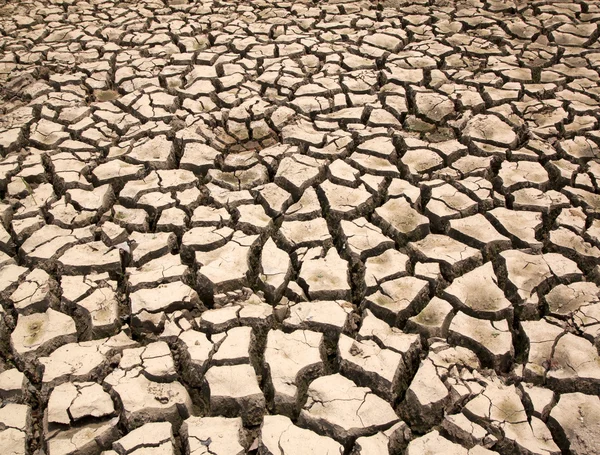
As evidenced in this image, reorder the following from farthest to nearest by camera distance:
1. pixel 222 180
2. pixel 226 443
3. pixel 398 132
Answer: pixel 398 132
pixel 222 180
pixel 226 443

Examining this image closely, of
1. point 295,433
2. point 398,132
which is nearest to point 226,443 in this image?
point 295,433

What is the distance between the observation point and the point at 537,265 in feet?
7.86

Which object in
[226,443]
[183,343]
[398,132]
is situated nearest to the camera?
[226,443]

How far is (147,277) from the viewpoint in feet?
7.74

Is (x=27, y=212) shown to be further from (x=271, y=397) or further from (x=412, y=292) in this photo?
(x=412, y=292)

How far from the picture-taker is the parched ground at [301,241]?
188 cm

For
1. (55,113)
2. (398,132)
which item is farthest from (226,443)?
(55,113)

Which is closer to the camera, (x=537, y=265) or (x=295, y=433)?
(x=295, y=433)

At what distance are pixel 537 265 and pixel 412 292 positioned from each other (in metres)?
0.59

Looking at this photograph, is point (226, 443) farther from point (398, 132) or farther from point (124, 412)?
point (398, 132)

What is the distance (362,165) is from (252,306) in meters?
1.11

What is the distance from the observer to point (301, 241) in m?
2.53

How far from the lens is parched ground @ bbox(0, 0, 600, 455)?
1.88 meters

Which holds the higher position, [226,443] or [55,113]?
[55,113]
